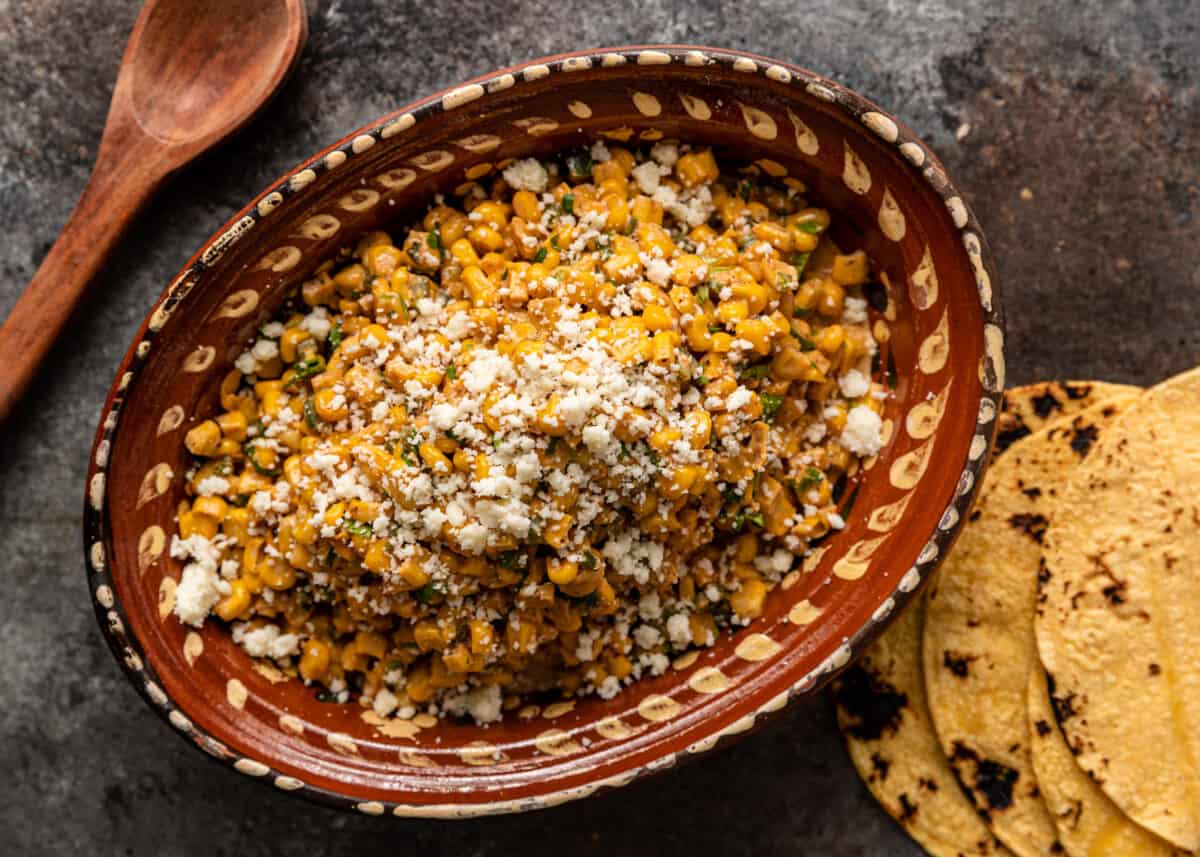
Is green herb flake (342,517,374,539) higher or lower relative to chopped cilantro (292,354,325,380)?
lower

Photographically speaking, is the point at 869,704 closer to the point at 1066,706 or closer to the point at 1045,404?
the point at 1066,706

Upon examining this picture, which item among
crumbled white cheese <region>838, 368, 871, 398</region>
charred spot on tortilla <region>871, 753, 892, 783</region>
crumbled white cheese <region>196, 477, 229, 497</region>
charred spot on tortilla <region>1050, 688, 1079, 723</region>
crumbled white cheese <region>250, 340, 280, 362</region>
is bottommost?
charred spot on tortilla <region>871, 753, 892, 783</region>

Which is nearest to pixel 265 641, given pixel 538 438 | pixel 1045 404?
pixel 538 438

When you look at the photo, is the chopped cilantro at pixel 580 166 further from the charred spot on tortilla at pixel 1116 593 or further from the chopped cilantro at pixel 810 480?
the charred spot on tortilla at pixel 1116 593

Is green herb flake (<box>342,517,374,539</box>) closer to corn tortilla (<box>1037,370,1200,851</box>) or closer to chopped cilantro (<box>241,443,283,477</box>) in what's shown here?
chopped cilantro (<box>241,443,283,477</box>)

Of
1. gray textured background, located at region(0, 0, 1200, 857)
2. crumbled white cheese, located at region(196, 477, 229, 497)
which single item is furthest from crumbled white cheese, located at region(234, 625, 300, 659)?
gray textured background, located at region(0, 0, 1200, 857)

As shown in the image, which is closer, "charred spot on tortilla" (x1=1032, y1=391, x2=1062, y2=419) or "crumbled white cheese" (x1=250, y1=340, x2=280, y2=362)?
"crumbled white cheese" (x1=250, y1=340, x2=280, y2=362)

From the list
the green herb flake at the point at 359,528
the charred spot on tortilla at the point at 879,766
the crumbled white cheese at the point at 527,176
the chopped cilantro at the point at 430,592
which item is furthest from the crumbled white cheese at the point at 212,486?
the charred spot on tortilla at the point at 879,766
